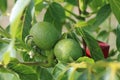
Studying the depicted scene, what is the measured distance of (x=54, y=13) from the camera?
667 millimetres

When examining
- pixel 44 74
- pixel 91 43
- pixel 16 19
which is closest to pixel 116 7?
pixel 91 43

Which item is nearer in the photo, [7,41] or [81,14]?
[7,41]

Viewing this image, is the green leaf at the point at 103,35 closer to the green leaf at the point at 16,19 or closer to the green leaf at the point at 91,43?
the green leaf at the point at 91,43

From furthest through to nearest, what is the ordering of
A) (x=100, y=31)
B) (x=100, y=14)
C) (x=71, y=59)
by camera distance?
A: (x=100, y=31) < (x=100, y=14) < (x=71, y=59)

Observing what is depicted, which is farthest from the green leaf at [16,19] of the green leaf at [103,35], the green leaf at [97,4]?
the green leaf at [103,35]

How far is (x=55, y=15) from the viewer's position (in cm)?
67

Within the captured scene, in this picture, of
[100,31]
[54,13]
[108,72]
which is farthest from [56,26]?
[108,72]

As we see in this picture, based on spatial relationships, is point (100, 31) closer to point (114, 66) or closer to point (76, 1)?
point (76, 1)

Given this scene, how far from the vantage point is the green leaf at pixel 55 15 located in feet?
2.19

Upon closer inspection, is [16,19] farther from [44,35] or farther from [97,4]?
[97,4]

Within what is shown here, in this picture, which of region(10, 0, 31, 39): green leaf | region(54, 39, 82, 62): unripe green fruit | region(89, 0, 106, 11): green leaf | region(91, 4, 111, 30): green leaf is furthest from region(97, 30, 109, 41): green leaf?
region(10, 0, 31, 39): green leaf

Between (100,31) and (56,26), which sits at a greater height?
(56,26)

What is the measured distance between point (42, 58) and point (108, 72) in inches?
15.7

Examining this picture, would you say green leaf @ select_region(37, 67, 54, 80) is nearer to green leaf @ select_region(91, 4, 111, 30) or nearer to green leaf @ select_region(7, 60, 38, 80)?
green leaf @ select_region(7, 60, 38, 80)
